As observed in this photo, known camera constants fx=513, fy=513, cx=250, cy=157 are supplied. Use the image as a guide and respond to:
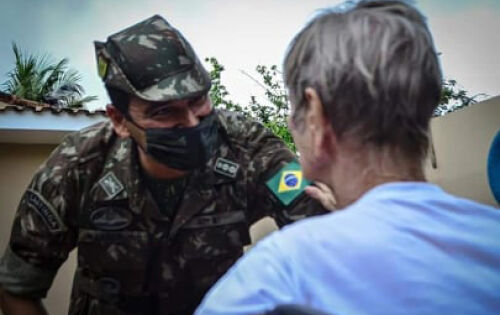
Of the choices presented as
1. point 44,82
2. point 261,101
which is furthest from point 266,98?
point 44,82

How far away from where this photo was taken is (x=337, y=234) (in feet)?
2.48

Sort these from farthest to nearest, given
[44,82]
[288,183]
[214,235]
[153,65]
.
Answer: [44,82]
[214,235]
[288,183]
[153,65]

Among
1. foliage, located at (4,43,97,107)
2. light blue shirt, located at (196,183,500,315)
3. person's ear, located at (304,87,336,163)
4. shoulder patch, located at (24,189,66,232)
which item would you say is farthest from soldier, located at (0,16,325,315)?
foliage, located at (4,43,97,107)

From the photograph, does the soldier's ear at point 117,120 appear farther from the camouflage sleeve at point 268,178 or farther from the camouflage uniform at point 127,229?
the camouflage sleeve at point 268,178

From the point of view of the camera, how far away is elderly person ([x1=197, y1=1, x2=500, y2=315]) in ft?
2.40

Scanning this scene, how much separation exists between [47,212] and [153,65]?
63 cm

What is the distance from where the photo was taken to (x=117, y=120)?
1820 mm

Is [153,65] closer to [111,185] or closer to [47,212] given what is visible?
[111,185]

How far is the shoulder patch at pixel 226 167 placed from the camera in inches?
74.6

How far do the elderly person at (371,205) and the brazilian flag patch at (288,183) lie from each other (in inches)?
29.7

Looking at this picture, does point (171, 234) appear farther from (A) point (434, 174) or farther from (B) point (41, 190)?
(A) point (434, 174)

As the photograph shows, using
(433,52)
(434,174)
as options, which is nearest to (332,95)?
(433,52)

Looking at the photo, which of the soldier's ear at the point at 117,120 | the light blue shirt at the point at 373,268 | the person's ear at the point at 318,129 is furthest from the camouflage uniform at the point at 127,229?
the light blue shirt at the point at 373,268

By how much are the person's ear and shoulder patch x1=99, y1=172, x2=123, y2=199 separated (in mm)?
1078
